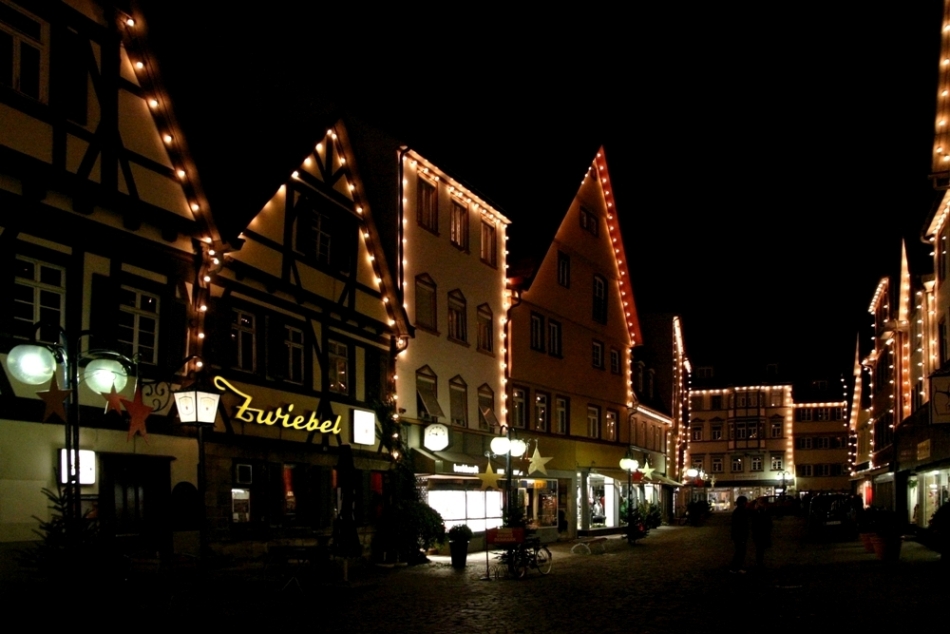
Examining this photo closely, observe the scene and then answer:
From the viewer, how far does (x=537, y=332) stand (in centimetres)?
3888

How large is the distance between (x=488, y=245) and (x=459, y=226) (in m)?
2.51

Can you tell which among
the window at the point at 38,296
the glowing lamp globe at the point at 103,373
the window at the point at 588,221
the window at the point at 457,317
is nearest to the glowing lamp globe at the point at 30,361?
the glowing lamp globe at the point at 103,373

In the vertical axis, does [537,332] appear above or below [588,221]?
below

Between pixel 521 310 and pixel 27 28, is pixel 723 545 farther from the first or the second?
pixel 27 28

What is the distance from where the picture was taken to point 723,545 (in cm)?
3725

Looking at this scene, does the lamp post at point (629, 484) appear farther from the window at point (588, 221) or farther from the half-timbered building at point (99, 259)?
the half-timbered building at point (99, 259)

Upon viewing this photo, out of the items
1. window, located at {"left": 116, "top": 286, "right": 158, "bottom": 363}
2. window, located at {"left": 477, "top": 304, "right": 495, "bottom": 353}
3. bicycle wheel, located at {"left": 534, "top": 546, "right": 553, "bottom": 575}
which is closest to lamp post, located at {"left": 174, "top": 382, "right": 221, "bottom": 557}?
window, located at {"left": 116, "top": 286, "right": 158, "bottom": 363}

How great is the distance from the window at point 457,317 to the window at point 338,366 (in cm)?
Result: 625

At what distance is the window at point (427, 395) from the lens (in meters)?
30.1

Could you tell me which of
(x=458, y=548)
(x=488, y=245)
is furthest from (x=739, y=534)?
(x=488, y=245)

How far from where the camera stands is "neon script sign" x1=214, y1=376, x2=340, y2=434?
21.1 m

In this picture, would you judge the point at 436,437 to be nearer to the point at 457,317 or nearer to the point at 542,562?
the point at 457,317

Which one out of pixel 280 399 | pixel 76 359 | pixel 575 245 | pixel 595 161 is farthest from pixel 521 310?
pixel 76 359

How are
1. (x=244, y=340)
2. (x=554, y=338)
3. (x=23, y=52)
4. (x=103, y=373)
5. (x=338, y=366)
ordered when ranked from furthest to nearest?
(x=554, y=338) → (x=338, y=366) → (x=244, y=340) → (x=23, y=52) → (x=103, y=373)
